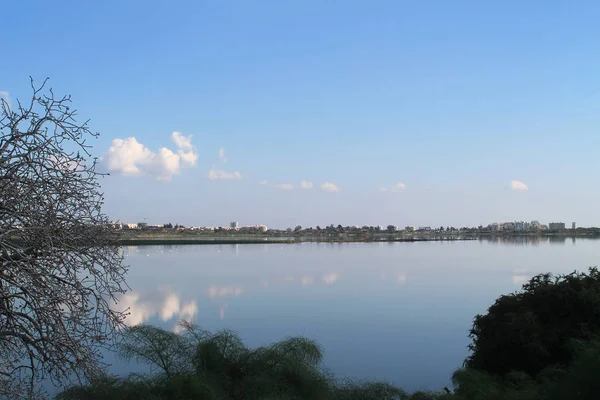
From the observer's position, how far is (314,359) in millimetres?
14883

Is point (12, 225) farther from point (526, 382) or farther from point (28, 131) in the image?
point (526, 382)

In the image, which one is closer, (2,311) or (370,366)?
(2,311)

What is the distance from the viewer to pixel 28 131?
233 inches

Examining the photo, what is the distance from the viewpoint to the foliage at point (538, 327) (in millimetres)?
13578

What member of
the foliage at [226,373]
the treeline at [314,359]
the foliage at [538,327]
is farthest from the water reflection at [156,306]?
the foliage at [538,327]

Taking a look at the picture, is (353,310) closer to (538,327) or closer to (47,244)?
(538,327)

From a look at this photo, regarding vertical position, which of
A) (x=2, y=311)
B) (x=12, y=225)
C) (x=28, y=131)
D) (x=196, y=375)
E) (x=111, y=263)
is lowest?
(x=196, y=375)

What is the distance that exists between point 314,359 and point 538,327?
6.16 metres

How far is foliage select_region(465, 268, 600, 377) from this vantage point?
13.6 m

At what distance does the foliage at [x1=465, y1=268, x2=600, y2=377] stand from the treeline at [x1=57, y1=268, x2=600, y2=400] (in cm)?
2

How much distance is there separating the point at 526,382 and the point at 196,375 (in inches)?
300

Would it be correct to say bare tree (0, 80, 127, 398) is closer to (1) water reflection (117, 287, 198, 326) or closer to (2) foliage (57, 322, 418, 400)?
(2) foliage (57, 322, 418, 400)

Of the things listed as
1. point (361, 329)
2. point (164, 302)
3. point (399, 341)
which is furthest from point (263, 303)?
point (399, 341)

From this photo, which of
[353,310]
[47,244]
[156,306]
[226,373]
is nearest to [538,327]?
[226,373]
